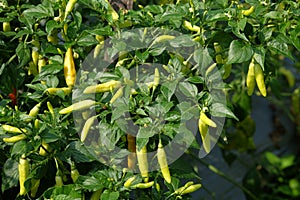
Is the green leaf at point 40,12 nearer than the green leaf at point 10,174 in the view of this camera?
Yes

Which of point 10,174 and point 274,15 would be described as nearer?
point 274,15

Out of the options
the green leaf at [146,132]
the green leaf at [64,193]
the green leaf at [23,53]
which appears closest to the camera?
the green leaf at [146,132]

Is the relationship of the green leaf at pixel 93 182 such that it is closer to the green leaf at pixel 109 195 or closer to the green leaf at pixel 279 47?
the green leaf at pixel 109 195

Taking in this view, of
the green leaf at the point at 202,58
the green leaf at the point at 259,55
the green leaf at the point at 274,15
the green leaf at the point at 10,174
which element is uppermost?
the green leaf at the point at 274,15

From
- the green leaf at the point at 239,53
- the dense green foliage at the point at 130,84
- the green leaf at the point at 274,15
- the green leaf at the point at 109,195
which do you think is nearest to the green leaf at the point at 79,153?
the dense green foliage at the point at 130,84

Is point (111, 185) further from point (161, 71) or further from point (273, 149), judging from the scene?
point (273, 149)

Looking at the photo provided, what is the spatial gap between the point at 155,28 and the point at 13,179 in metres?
0.54

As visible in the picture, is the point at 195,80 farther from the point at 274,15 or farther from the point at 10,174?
the point at 10,174

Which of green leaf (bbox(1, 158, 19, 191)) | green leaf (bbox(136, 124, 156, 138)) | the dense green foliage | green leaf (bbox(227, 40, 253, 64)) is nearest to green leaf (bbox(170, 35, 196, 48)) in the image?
the dense green foliage

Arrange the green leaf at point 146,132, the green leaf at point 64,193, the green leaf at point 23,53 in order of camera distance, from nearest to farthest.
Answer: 1. the green leaf at point 146,132
2. the green leaf at point 64,193
3. the green leaf at point 23,53

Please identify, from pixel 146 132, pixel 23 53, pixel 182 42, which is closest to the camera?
pixel 146 132

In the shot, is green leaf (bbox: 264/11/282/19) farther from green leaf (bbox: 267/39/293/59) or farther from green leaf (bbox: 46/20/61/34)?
green leaf (bbox: 46/20/61/34)

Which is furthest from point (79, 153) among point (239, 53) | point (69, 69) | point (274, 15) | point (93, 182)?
point (274, 15)

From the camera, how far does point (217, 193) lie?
10.6ft
